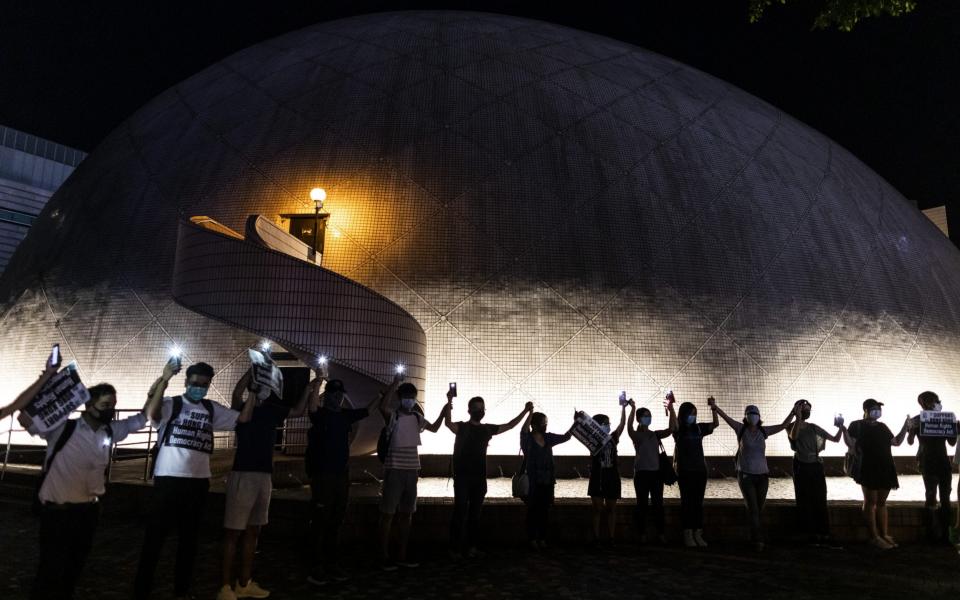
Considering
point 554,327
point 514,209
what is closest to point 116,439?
point 554,327

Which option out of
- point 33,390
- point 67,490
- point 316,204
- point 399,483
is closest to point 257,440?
point 67,490

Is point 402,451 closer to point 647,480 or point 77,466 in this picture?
point 77,466

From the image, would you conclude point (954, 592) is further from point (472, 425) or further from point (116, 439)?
point (116, 439)

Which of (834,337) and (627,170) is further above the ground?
(627,170)

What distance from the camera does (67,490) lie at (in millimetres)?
3521

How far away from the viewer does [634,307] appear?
1159cm

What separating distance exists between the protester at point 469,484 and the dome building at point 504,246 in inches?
140

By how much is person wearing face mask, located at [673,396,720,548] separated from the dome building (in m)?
4.29

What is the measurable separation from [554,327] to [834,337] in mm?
5996

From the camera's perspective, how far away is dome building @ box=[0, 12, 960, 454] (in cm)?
1108

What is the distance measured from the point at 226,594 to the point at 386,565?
145cm

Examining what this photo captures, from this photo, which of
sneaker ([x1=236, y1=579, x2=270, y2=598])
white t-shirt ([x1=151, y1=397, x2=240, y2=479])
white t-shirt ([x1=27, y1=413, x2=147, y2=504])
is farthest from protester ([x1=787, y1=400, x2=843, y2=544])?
white t-shirt ([x1=27, y1=413, x2=147, y2=504])

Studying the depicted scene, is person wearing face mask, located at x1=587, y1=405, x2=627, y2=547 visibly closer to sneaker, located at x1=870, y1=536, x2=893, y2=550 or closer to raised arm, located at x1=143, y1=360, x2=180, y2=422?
sneaker, located at x1=870, y1=536, x2=893, y2=550

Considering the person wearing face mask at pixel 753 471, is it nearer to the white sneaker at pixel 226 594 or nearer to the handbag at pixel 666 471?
the handbag at pixel 666 471
